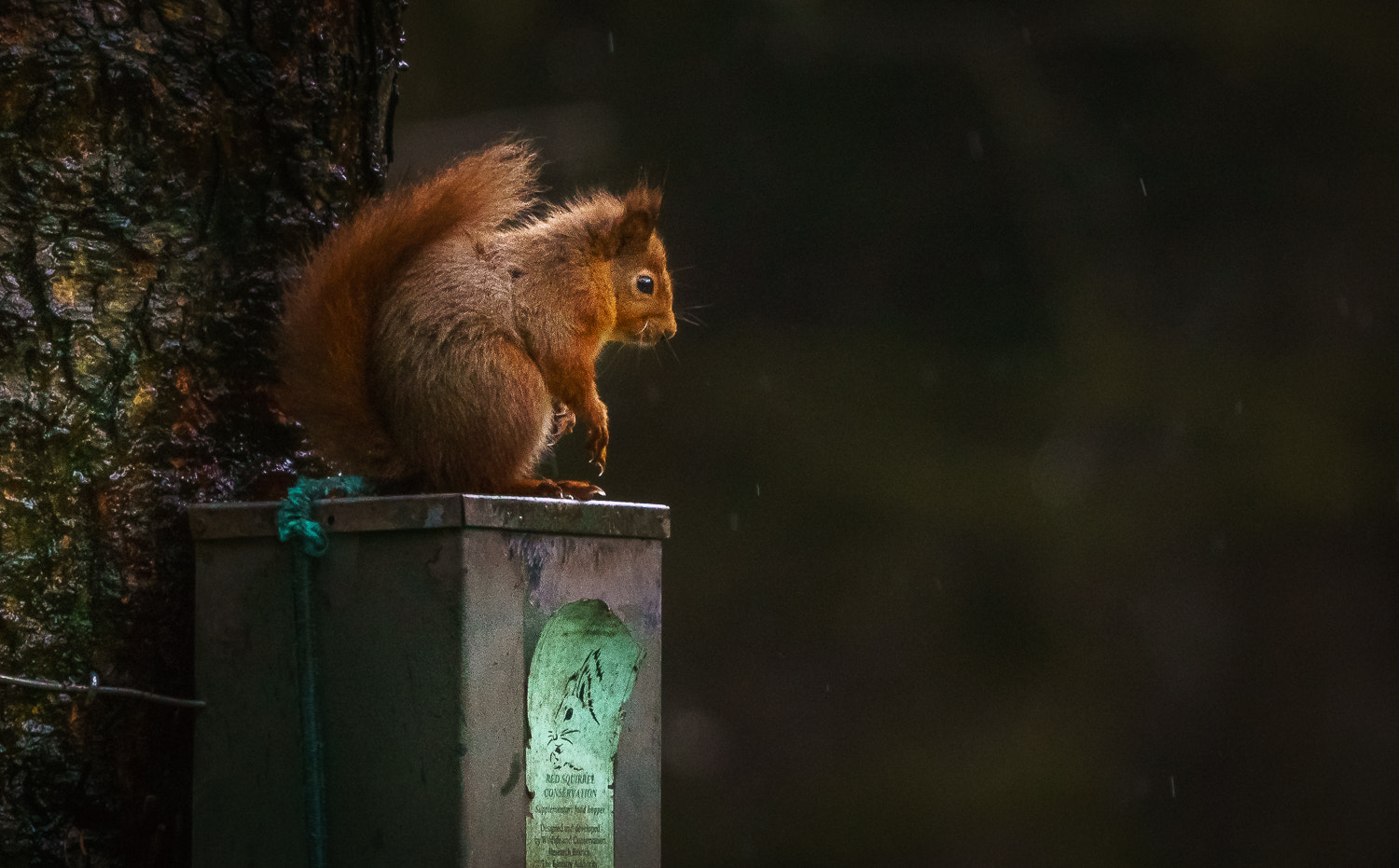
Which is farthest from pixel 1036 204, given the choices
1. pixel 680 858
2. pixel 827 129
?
pixel 680 858

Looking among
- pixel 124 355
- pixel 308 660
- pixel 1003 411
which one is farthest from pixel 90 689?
pixel 1003 411

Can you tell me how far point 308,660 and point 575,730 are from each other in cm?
20

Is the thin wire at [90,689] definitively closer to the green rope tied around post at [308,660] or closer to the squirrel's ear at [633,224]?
the green rope tied around post at [308,660]

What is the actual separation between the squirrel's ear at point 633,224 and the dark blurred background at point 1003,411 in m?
3.03

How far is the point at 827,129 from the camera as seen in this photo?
438 cm

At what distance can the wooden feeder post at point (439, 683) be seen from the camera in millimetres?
929

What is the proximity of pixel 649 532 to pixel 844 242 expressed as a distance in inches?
133

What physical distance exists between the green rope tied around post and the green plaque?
0.46 feet

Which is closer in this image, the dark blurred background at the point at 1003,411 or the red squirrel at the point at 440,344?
the red squirrel at the point at 440,344

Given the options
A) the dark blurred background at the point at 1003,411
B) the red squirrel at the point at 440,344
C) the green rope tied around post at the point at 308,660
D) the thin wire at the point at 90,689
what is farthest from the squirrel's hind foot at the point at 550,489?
the dark blurred background at the point at 1003,411

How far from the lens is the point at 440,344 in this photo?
102cm

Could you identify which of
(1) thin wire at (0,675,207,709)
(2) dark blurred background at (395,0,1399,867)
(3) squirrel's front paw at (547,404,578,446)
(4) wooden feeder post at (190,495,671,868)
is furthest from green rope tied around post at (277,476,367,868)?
(2) dark blurred background at (395,0,1399,867)

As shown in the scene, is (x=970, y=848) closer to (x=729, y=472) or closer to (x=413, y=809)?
(x=729, y=472)

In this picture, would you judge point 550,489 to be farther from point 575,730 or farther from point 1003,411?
point 1003,411
